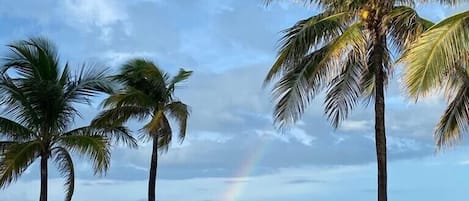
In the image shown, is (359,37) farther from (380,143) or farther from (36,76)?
(36,76)

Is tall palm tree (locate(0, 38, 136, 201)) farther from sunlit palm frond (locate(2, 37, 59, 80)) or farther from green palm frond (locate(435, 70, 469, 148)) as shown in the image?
green palm frond (locate(435, 70, 469, 148))

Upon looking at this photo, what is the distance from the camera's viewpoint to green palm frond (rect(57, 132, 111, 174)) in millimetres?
19375

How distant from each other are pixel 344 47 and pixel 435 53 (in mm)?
4012

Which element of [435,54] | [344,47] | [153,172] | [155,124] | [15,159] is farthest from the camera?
[153,172]

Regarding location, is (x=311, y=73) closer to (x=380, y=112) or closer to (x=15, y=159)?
(x=380, y=112)

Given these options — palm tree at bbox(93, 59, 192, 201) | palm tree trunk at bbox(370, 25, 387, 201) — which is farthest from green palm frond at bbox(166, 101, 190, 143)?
palm tree trunk at bbox(370, 25, 387, 201)

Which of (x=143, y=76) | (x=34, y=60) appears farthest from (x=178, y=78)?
(x=34, y=60)

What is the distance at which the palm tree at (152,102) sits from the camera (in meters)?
26.0

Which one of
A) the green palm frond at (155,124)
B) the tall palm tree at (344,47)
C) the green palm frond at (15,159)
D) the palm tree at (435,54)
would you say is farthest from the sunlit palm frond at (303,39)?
the green palm frond at (155,124)

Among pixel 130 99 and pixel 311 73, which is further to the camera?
pixel 130 99

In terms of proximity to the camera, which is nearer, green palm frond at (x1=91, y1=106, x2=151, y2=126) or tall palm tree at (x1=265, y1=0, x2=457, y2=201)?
tall palm tree at (x1=265, y1=0, x2=457, y2=201)

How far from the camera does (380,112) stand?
641 inches

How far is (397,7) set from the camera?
16.6m

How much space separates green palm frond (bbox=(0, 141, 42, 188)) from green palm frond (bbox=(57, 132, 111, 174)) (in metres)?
0.91
